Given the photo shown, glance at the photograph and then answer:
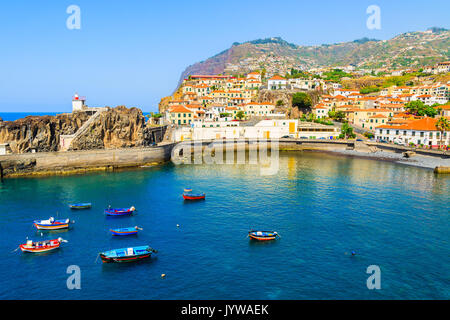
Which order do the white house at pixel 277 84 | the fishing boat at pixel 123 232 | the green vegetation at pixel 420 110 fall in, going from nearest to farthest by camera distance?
1. the fishing boat at pixel 123 232
2. the green vegetation at pixel 420 110
3. the white house at pixel 277 84

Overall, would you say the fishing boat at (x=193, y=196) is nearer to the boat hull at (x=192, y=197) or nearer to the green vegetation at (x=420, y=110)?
the boat hull at (x=192, y=197)

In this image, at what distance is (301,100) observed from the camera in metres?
109

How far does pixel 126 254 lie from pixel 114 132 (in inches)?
1928

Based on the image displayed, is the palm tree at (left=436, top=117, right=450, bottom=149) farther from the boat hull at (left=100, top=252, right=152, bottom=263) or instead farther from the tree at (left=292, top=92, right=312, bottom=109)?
the boat hull at (left=100, top=252, right=152, bottom=263)

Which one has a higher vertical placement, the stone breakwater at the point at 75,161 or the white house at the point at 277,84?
the white house at the point at 277,84

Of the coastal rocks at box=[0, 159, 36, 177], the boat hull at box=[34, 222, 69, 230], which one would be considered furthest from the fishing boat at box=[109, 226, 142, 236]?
Answer: the coastal rocks at box=[0, 159, 36, 177]

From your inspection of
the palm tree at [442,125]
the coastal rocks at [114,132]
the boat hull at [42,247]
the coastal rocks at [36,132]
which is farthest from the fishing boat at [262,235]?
the palm tree at [442,125]

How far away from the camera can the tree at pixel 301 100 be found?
109 meters

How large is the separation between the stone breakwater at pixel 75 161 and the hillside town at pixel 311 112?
20.2 m

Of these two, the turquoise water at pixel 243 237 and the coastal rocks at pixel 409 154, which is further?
the coastal rocks at pixel 409 154

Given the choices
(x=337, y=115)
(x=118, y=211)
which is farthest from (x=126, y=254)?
(x=337, y=115)

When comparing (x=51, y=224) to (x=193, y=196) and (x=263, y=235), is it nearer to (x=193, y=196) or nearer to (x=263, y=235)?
(x=193, y=196)

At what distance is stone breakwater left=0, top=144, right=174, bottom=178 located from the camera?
58562mm

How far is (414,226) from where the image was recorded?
109 ft
